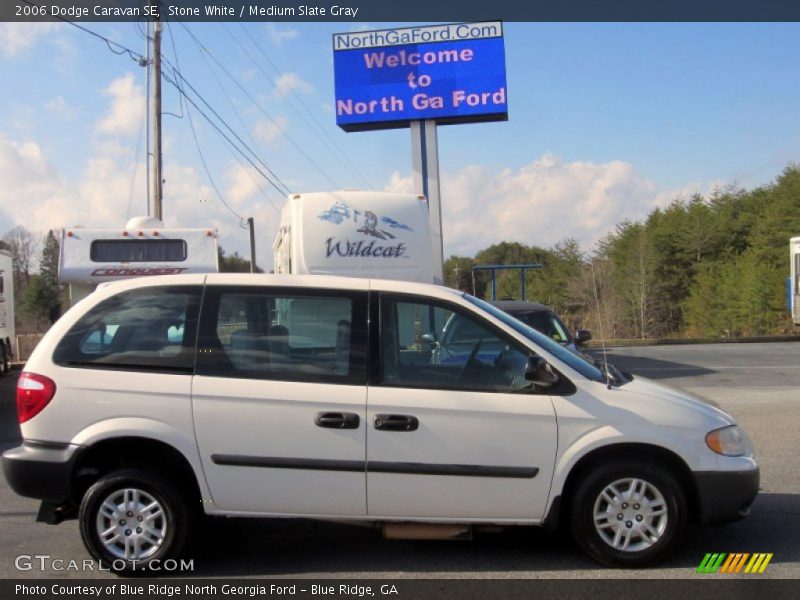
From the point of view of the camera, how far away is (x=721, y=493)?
184 inches

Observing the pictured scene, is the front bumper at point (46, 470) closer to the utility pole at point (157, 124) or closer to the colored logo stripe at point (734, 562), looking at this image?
the colored logo stripe at point (734, 562)

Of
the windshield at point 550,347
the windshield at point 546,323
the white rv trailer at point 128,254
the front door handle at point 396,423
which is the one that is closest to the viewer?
the front door handle at point 396,423

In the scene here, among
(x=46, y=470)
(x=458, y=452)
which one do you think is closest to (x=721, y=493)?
(x=458, y=452)

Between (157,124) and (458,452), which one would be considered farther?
(157,124)

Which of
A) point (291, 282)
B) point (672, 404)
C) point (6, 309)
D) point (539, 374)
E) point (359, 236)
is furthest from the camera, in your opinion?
point (6, 309)

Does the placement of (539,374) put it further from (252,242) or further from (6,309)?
(252,242)

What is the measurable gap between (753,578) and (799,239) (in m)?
24.0

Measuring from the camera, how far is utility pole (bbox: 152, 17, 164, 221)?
21.4 m

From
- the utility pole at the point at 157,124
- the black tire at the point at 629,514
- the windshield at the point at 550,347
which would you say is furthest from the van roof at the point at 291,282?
the utility pole at the point at 157,124

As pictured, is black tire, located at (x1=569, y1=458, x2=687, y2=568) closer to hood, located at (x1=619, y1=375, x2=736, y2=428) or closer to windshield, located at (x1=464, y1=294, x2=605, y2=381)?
hood, located at (x1=619, y1=375, x2=736, y2=428)

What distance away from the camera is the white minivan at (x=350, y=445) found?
4602 millimetres

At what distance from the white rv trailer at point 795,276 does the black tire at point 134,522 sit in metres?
25.7

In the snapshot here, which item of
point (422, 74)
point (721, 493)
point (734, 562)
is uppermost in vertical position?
point (422, 74)

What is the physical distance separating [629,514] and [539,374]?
1.01 meters
